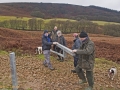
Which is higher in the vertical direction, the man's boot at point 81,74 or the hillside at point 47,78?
the man's boot at point 81,74

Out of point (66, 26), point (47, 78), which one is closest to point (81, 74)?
point (47, 78)

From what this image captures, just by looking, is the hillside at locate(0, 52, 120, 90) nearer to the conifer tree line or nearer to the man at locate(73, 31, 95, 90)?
the man at locate(73, 31, 95, 90)

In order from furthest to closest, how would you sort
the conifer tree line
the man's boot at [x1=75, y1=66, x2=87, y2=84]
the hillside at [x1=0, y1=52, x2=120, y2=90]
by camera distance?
1. the conifer tree line
2. the hillside at [x1=0, y1=52, x2=120, y2=90]
3. the man's boot at [x1=75, y1=66, x2=87, y2=84]

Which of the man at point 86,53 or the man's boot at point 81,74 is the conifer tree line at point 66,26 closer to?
the man's boot at point 81,74

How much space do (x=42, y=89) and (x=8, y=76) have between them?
1.85 metres

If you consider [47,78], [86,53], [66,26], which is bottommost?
[66,26]

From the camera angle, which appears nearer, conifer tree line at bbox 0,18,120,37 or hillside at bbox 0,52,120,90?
hillside at bbox 0,52,120,90

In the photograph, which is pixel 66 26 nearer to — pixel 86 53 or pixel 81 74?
pixel 81 74

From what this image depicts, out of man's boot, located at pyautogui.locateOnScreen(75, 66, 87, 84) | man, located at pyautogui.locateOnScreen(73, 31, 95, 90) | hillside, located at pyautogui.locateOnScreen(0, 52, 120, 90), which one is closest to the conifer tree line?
hillside, located at pyautogui.locateOnScreen(0, 52, 120, 90)

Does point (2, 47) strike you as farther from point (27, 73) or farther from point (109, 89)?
point (109, 89)

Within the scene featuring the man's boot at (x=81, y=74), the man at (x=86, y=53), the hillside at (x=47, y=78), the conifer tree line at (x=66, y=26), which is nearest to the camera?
the man at (x=86, y=53)

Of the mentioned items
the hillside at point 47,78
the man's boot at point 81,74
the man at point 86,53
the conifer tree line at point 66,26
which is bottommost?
the conifer tree line at point 66,26

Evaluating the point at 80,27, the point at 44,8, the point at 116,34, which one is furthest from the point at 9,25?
the point at 44,8

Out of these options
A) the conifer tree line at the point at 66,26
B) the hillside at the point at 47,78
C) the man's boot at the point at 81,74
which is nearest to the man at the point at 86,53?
the man's boot at the point at 81,74
